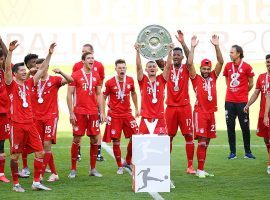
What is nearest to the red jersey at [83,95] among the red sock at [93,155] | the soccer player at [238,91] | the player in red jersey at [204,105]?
the red sock at [93,155]

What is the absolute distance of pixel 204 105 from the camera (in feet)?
44.7

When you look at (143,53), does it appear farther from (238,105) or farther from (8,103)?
(238,105)

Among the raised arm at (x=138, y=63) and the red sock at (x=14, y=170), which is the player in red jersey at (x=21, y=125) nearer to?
the red sock at (x=14, y=170)

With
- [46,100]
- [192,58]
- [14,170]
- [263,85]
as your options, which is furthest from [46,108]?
[263,85]

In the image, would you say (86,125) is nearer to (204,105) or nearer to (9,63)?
(204,105)

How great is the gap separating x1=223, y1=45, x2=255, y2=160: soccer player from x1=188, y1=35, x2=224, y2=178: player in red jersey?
2.42 meters

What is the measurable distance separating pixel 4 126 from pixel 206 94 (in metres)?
3.43

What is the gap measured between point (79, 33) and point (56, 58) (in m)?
0.99

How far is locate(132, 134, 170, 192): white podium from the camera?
11.9 m

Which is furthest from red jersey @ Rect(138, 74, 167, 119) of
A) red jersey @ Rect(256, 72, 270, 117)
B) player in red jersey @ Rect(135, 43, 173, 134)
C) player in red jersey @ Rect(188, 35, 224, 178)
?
red jersey @ Rect(256, 72, 270, 117)

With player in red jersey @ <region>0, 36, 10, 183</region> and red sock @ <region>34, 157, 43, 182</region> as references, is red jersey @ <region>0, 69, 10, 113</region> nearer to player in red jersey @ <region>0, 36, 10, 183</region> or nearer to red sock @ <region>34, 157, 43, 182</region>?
player in red jersey @ <region>0, 36, 10, 183</region>

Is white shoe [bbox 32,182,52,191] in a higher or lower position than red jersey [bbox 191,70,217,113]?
lower

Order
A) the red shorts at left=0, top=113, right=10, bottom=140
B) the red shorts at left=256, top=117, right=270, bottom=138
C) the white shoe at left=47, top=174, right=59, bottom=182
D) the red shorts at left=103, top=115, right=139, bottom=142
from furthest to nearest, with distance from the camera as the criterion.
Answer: the red shorts at left=256, top=117, right=270, bottom=138 < the red shorts at left=103, top=115, right=139, bottom=142 < the red shorts at left=0, top=113, right=10, bottom=140 < the white shoe at left=47, top=174, right=59, bottom=182

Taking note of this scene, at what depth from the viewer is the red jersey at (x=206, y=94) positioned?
536 inches
